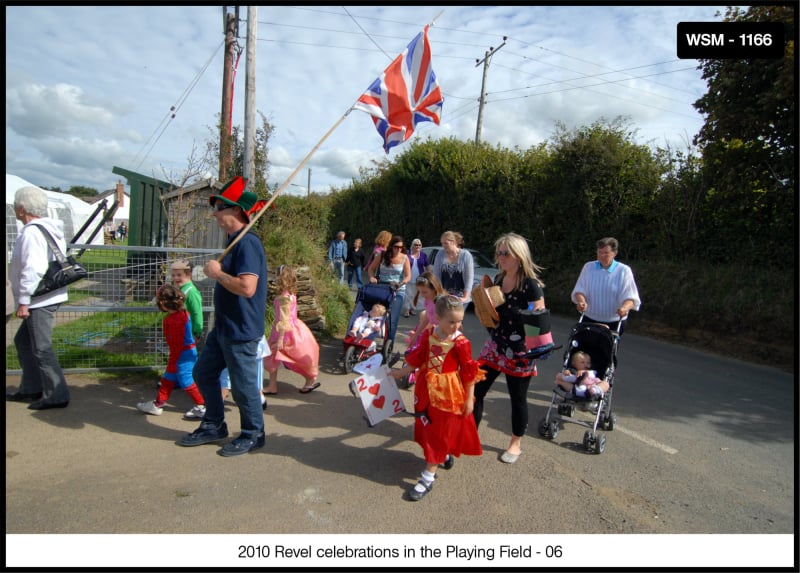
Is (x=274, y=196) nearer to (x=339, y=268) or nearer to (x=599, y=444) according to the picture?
(x=599, y=444)

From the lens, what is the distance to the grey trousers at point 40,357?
441cm

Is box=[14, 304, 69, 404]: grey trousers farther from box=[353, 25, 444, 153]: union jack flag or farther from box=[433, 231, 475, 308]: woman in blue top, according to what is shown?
box=[433, 231, 475, 308]: woman in blue top

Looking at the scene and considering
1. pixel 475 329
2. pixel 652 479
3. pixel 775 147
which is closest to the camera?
pixel 652 479

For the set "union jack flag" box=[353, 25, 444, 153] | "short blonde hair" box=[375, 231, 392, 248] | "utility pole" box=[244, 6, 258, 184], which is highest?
"utility pole" box=[244, 6, 258, 184]

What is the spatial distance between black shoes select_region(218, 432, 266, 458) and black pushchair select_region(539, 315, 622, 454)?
2589 mm

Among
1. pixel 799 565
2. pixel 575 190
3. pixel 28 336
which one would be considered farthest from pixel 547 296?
pixel 28 336

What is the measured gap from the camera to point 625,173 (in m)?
11.9

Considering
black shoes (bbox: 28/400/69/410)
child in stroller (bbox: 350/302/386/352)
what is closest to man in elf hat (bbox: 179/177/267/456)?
black shoes (bbox: 28/400/69/410)

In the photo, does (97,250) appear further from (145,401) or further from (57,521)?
(57,521)

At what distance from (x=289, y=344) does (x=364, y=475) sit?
7.11 ft

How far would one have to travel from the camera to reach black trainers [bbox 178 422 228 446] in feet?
13.3

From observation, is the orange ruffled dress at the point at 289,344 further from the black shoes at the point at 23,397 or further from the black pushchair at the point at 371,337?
the black shoes at the point at 23,397

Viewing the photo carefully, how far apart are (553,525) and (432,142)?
58.2 feet

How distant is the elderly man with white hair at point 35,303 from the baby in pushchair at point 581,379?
4811 mm
